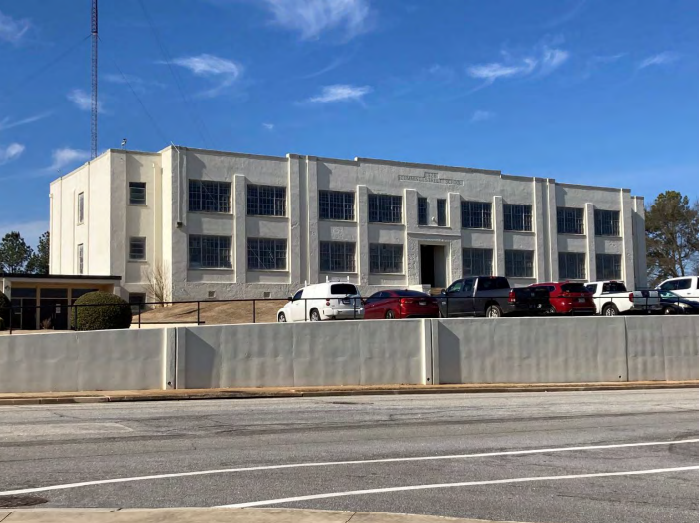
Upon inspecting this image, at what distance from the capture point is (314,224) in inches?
2046

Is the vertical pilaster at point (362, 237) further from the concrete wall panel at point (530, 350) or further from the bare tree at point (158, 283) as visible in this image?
the concrete wall panel at point (530, 350)

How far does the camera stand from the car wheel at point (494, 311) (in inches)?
1070

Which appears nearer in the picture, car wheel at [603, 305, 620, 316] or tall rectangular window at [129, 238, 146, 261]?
car wheel at [603, 305, 620, 316]

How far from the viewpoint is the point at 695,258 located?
8306 cm

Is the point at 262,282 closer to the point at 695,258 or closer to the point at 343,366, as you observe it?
the point at 343,366

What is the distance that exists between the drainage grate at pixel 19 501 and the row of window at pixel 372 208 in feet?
137

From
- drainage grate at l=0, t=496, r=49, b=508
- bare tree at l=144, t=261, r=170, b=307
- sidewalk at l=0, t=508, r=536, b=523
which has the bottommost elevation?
drainage grate at l=0, t=496, r=49, b=508

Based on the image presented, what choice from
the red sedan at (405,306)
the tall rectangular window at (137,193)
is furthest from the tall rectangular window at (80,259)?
the red sedan at (405,306)

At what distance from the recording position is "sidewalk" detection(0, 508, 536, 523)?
6.39m

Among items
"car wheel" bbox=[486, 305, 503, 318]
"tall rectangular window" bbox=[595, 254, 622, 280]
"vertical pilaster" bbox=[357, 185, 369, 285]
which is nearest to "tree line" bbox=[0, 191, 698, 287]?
"tall rectangular window" bbox=[595, 254, 622, 280]

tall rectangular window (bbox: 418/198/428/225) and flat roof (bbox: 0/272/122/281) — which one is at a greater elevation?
tall rectangular window (bbox: 418/198/428/225)

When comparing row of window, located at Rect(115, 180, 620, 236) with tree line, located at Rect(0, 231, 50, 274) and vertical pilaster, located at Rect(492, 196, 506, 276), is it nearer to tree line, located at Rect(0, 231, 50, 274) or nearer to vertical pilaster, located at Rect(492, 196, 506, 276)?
vertical pilaster, located at Rect(492, 196, 506, 276)

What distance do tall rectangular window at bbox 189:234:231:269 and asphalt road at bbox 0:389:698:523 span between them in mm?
30925

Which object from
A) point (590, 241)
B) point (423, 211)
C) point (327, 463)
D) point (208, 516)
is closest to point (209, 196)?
point (423, 211)
